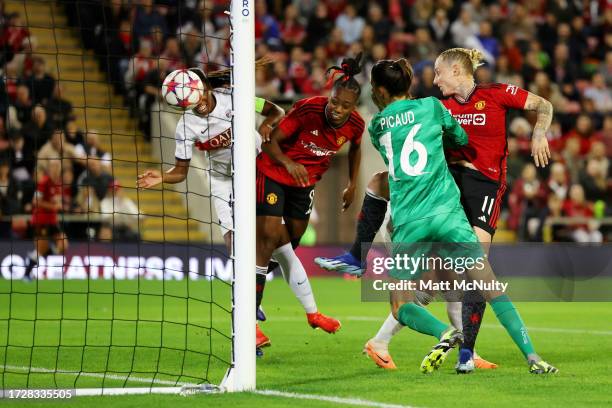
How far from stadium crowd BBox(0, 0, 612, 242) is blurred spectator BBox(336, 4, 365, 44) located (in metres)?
0.02

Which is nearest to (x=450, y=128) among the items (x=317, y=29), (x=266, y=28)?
(x=266, y=28)

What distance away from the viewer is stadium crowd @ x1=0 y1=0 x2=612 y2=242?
20.3 m

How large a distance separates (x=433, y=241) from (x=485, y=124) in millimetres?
1161

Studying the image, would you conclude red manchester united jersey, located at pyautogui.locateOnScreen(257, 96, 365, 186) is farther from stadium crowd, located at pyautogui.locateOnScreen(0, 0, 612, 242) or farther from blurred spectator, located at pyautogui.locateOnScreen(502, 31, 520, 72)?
blurred spectator, located at pyautogui.locateOnScreen(502, 31, 520, 72)

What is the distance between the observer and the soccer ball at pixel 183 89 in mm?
9352

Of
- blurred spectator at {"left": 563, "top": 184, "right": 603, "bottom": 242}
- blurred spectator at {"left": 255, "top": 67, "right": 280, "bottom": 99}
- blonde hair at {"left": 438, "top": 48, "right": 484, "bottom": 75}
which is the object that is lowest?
blurred spectator at {"left": 563, "top": 184, "right": 603, "bottom": 242}

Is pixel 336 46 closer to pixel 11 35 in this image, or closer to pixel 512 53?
pixel 512 53

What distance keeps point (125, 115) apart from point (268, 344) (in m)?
12.8

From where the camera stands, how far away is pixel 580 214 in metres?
20.7

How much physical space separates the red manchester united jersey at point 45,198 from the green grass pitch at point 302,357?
12.3 ft

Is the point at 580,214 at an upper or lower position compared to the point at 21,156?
lower

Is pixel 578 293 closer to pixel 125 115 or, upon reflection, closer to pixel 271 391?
pixel 125 115

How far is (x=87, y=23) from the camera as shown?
21.6 meters

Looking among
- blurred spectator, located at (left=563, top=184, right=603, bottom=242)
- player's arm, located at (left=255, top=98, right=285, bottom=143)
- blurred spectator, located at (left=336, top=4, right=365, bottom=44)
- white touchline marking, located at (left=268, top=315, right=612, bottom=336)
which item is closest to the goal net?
player's arm, located at (left=255, top=98, right=285, bottom=143)
